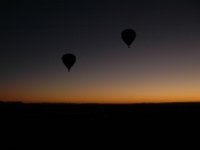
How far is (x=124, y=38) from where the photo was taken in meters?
23.8
